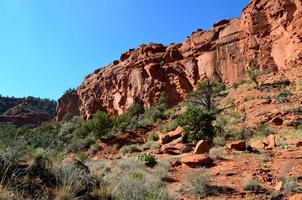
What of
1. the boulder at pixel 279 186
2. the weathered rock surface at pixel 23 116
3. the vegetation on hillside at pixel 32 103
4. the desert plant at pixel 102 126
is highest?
the vegetation on hillside at pixel 32 103

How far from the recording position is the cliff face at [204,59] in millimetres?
42406

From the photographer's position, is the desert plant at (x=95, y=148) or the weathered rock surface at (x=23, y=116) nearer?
the desert plant at (x=95, y=148)

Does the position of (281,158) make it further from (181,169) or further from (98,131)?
(98,131)

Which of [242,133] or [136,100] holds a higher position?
[136,100]

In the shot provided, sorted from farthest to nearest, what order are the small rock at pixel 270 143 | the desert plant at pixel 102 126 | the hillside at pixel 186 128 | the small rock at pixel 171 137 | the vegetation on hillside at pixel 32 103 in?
1. the vegetation on hillside at pixel 32 103
2. the desert plant at pixel 102 126
3. the small rock at pixel 171 137
4. the small rock at pixel 270 143
5. the hillside at pixel 186 128

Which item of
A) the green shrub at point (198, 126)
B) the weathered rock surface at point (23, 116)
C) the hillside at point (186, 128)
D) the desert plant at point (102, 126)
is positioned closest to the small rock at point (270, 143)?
the hillside at point (186, 128)

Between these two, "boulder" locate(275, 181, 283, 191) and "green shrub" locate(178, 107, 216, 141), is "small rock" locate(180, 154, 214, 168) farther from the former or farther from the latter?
"green shrub" locate(178, 107, 216, 141)

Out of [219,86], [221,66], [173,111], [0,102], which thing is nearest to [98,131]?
[173,111]

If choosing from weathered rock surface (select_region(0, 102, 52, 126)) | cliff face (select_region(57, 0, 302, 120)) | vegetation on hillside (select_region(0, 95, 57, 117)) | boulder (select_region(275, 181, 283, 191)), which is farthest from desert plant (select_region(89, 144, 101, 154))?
vegetation on hillside (select_region(0, 95, 57, 117))

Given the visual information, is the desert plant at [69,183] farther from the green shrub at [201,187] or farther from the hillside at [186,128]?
the green shrub at [201,187]

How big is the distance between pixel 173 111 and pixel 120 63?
25604mm

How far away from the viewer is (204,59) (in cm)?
5109

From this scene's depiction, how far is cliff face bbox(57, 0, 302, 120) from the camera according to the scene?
42406 millimetres

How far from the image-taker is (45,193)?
524 cm
